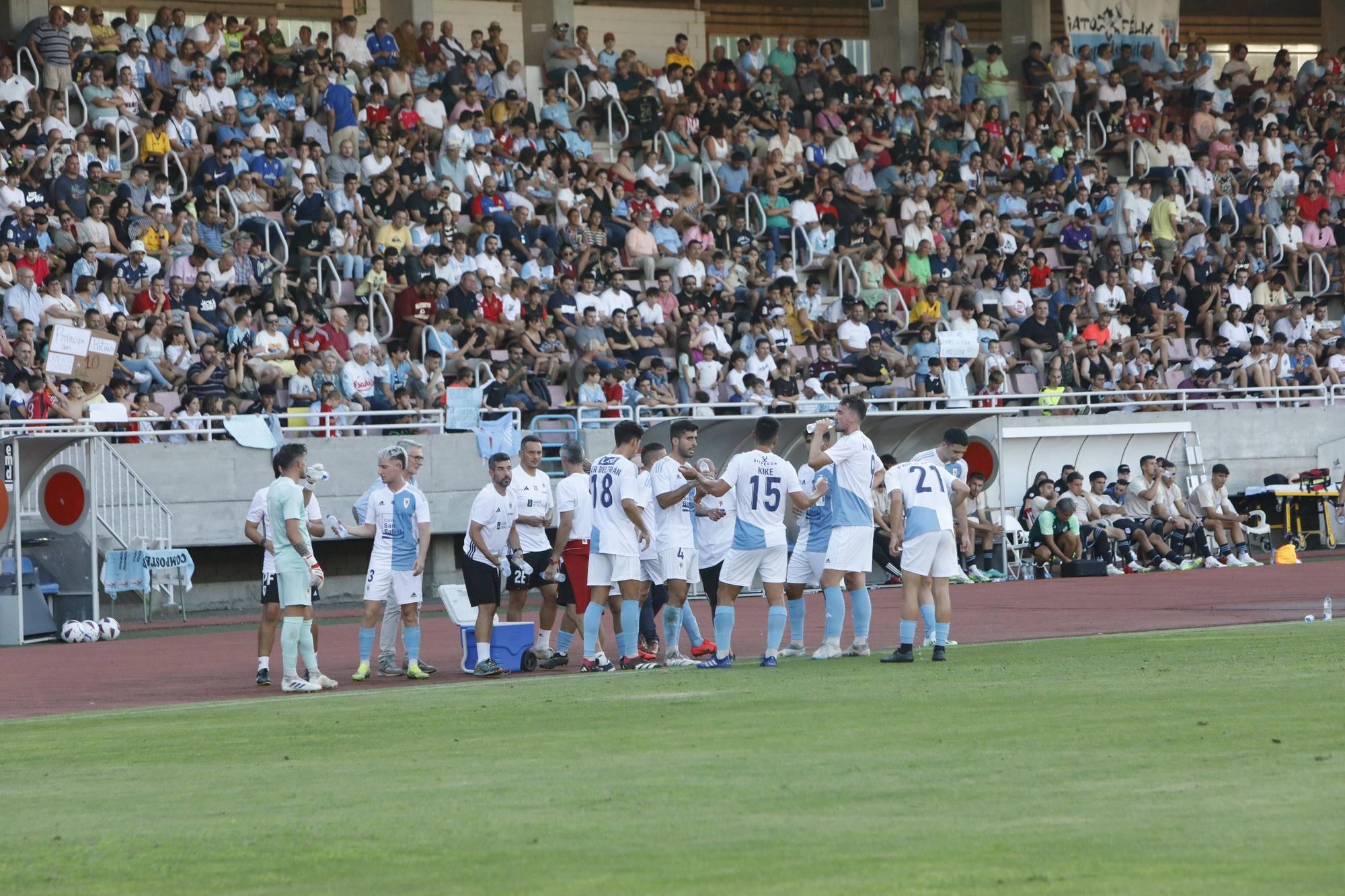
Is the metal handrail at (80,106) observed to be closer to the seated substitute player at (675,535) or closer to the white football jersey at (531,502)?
the white football jersey at (531,502)

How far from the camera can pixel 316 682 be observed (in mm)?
14680

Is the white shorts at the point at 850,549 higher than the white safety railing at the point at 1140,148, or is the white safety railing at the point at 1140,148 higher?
the white safety railing at the point at 1140,148

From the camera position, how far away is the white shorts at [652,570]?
15273 mm

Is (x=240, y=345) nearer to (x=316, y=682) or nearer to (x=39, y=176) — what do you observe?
(x=39, y=176)

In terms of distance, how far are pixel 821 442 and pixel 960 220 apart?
19802 mm

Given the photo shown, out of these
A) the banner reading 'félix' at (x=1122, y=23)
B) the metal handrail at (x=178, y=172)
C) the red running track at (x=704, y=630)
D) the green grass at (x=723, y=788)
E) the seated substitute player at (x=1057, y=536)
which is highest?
the banner reading 'félix' at (x=1122, y=23)

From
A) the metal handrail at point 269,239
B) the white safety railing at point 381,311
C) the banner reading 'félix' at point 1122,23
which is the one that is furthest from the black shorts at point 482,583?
the banner reading 'félix' at point 1122,23

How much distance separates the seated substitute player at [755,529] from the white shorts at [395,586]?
7.95 feet

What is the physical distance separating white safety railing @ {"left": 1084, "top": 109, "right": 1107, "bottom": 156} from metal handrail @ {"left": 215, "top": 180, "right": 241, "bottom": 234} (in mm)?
18161

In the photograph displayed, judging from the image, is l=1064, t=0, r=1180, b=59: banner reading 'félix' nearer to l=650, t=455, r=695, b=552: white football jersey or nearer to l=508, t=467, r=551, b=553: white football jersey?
l=508, t=467, r=551, b=553: white football jersey

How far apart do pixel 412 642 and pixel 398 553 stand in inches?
29.7

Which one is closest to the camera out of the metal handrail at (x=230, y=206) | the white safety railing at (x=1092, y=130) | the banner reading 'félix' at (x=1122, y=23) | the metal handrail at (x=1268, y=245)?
the metal handrail at (x=230, y=206)

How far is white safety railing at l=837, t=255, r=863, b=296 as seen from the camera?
1254 inches

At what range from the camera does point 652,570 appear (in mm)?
15344
